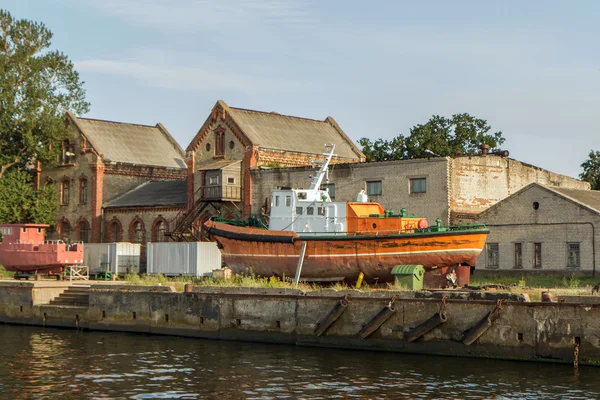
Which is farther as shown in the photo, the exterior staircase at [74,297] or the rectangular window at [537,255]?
the rectangular window at [537,255]

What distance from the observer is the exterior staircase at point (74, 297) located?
116 feet

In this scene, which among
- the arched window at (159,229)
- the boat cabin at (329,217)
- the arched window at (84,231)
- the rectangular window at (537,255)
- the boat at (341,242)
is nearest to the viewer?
the boat at (341,242)

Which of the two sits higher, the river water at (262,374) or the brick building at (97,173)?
the brick building at (97,173)

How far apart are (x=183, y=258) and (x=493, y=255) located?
16448mm

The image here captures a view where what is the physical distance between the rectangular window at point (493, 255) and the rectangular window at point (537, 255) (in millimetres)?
1897

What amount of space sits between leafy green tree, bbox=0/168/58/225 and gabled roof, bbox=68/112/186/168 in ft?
15.9

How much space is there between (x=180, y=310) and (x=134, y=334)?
2.40 metres

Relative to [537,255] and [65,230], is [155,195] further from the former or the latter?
[537,255]

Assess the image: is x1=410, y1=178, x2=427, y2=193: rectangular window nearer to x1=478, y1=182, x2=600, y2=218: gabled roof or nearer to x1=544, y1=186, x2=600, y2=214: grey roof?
x1=478, y1=182, x2=600, y2=218: gabled roof

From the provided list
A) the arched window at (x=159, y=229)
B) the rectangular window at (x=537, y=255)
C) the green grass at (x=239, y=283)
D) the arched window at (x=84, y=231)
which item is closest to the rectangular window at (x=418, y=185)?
the rectangular window at (x=537, y=255)

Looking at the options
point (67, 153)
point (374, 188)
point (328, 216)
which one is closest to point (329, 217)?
point (328, 216)

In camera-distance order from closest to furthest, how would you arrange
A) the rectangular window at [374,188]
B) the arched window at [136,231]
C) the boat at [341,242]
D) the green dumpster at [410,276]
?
the green dumpster at [410,276] < the boat at [341,242] < the rectangular window at [374,188] < the arched window at [136,231]

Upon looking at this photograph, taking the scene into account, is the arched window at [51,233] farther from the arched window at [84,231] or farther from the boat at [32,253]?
the boat at [32,253]

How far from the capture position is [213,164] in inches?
2064
